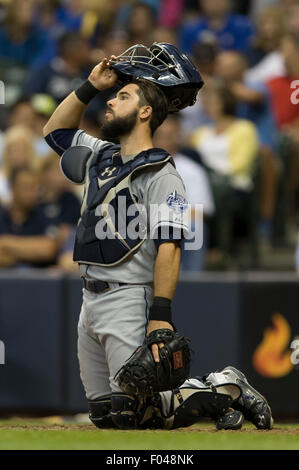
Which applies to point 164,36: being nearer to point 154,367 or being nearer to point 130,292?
point 130,292

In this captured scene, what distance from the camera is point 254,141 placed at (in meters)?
9.32

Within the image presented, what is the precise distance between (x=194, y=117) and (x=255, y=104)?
2.03 feet

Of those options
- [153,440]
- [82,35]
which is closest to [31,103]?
[82,35]

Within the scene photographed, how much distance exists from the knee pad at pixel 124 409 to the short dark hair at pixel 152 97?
1264 mm

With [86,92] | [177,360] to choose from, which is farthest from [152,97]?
[177,360]

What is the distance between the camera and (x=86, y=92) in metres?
4.77

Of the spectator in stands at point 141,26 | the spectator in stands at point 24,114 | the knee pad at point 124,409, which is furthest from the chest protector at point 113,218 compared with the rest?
the spectator in stands at point 141,26

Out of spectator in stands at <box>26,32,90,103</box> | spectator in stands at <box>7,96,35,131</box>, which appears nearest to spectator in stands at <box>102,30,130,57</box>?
spectator in stands at <box>26,32,90,103</box>

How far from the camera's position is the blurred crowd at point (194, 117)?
843cm

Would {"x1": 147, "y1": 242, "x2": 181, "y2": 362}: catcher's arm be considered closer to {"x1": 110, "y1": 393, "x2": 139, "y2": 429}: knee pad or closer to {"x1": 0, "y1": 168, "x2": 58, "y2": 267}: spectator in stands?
{"x1": 110, "y1": 393, "x2": 139, "y2": 429}: knee pad

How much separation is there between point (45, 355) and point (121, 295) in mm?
3432

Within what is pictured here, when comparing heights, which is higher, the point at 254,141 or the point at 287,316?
the point at 254,141

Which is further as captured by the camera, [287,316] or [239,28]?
[239,28]

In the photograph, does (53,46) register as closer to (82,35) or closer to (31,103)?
(82,35)
